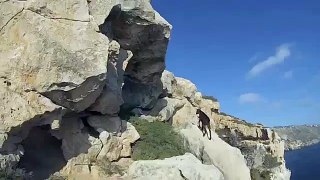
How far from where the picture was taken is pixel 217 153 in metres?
24.5

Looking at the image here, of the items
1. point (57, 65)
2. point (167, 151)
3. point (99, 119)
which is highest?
point (57, 65)

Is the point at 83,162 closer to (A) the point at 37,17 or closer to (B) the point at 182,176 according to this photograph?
(B) the point at 182,176

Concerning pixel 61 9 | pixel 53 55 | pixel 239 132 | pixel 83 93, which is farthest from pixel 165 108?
pixel 239 132

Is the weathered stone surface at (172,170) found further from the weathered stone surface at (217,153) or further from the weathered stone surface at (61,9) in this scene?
the weathered stone surface at (61,9)

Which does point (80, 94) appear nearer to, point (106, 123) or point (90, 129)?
point (90, 129)

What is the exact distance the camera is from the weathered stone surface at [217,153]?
76.0 ft

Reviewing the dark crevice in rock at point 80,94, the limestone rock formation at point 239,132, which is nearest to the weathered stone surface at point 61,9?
the dark crevice in rock at point 80,94

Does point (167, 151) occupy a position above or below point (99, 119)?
below

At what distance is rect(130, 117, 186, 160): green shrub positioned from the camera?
19.2 m

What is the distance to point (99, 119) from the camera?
64.7ft

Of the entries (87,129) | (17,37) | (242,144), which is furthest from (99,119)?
(242,144)

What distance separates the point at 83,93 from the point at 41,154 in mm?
4744

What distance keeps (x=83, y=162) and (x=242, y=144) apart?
166 feet

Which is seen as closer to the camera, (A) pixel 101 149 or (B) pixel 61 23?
(B) pixel 61 23
